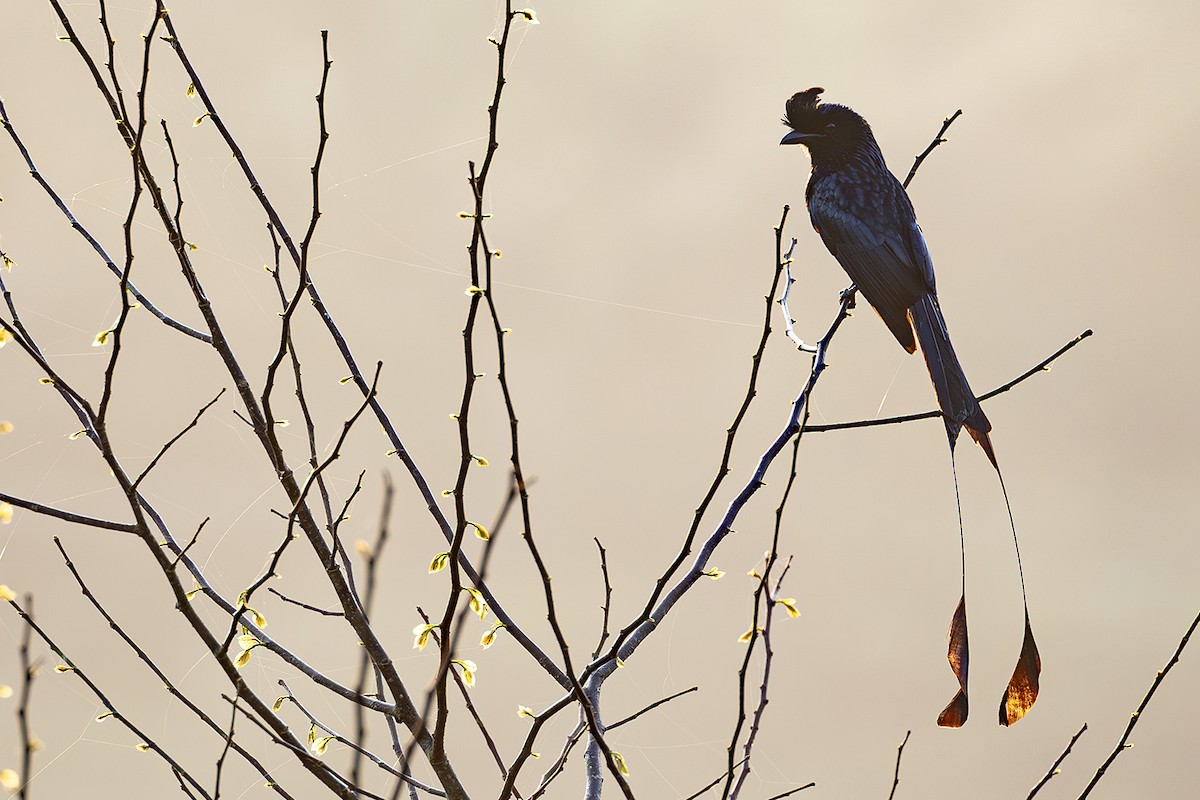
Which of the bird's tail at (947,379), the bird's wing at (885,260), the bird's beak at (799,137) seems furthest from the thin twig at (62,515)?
the bird's beak at (799,137)

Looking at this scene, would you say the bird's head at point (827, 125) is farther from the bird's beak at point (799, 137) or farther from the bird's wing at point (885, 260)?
the bird's wing at point (885, 260)

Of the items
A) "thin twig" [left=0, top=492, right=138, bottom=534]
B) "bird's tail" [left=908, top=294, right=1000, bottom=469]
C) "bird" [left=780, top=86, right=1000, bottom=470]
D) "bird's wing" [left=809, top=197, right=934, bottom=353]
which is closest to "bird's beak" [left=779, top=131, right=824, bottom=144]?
"bird" [left=780, top=86, right=1000, bottom=470]

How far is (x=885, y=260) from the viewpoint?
4.87ft

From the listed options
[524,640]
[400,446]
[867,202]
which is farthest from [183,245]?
[867,202]

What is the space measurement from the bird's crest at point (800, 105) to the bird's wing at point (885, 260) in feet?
0.69

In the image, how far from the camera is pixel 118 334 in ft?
2.63

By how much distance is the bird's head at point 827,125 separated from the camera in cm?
169

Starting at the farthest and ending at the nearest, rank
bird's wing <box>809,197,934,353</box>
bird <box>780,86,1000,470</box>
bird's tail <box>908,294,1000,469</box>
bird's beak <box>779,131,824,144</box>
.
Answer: bird's beak <box>779,131,824,144</box>
bird's wing <box>809,197,934,353</box>
bird <box>780,86,1000,470</box>
bird's tail <box>908,294,1000,469</box>

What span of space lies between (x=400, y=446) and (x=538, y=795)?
0.45 metres

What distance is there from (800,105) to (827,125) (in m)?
0.06

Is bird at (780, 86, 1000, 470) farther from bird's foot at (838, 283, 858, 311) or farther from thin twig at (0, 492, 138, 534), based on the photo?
thin twig at (0, 492, 138, 534)

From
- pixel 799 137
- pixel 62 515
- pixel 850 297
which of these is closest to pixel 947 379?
pixel 850 297

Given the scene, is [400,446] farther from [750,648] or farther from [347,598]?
[750,648]

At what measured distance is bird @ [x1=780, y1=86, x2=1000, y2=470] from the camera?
122 centimetres
